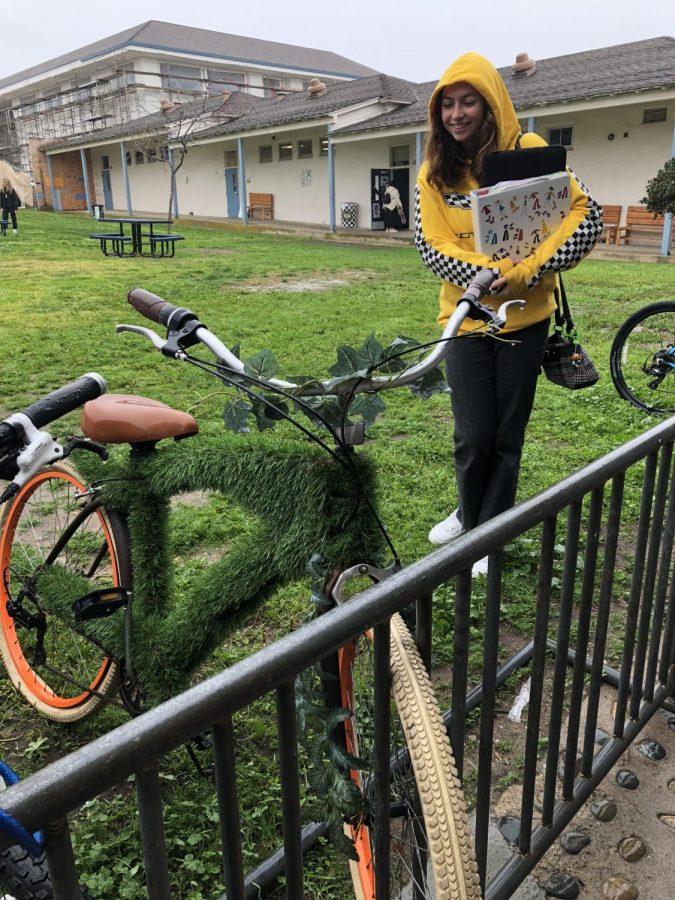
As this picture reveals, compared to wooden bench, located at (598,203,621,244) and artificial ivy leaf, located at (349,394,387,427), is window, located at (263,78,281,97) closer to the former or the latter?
wooden bench, located at (598,203,621,244)

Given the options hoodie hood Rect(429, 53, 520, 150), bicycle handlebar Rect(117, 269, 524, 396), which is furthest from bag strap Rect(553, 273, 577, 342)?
bicycle handlebar Rect(117, 269, 524, 396)

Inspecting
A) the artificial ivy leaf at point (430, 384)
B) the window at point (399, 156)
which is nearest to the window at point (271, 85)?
the window at point (399, 156)

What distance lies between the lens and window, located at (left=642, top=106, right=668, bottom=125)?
17828mm

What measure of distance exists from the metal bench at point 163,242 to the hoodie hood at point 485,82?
518 inches

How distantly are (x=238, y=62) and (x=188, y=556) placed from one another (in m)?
51.5

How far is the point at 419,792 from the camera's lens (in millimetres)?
1340

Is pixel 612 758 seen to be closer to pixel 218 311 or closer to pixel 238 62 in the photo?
pixel 218 311

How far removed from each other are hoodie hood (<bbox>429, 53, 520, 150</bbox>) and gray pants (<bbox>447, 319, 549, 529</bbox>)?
725mm

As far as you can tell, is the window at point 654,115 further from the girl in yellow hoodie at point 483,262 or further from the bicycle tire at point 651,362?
the girl in yellow hoodie at point 483,262

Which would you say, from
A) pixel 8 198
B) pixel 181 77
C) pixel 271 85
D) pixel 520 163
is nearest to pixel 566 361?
pixel 520 163

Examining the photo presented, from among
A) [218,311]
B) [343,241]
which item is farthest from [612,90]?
[218,311]

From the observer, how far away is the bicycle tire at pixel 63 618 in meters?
2.28

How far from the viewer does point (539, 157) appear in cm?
254

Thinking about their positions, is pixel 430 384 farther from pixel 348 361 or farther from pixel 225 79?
pixel 225 79
